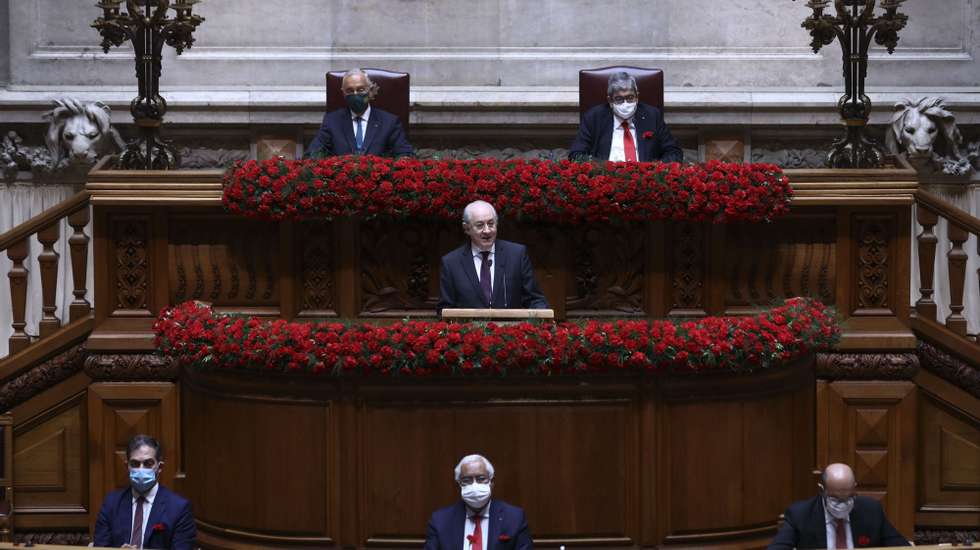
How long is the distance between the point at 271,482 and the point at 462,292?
4.19 ft

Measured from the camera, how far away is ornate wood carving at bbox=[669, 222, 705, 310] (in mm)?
8930

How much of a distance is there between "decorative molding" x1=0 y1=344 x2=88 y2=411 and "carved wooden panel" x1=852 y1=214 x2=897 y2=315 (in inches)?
158

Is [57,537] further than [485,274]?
Yes

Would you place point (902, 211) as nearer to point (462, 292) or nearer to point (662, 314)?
point (662, 314)

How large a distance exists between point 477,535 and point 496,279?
1.34m

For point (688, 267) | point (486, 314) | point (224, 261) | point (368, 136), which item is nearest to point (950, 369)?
point (688, 267)

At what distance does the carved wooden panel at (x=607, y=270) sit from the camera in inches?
349

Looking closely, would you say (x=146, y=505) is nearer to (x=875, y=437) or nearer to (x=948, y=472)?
(x=875, y=437)

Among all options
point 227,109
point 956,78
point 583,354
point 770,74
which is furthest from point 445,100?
point 583,354

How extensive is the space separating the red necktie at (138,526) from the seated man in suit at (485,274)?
1.67 m

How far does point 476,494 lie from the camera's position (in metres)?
7.68

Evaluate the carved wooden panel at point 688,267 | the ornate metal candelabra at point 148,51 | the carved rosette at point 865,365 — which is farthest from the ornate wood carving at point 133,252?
the carved rosette at point 865,365

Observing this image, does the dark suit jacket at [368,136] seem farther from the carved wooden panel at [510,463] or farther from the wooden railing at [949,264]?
the wooden railing at [949,264]

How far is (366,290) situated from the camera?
29.1ft
